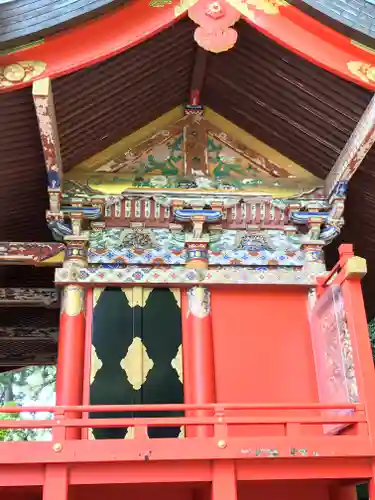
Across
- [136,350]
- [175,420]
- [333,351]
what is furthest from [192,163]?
[175,420]

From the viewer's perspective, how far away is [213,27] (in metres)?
6.20

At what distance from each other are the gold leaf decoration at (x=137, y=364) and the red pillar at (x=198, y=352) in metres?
0.44

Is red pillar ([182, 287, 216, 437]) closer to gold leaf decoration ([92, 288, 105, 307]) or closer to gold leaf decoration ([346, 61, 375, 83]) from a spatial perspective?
A: gold leaf decoration ([92, 288, 105, 307])

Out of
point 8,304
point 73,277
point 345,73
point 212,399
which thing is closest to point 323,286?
point 212,399

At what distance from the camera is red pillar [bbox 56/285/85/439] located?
6.46 meters

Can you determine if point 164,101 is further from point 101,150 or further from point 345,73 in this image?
point 345,73

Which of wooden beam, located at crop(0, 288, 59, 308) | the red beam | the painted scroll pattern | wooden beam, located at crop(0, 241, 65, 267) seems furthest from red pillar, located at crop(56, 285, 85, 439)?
the painted scroll pattern

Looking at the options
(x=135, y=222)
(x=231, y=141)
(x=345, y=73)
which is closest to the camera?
(x=345, y=73)

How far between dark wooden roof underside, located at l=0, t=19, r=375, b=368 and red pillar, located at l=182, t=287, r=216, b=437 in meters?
2.28

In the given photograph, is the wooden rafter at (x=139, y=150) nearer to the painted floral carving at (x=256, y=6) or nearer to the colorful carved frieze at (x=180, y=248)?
the colorful carved frieze at (x=180, y=248)

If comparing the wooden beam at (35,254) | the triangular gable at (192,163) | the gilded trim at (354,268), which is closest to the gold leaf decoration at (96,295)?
the wooden beam at (35,254)

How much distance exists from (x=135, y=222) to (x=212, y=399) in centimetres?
234

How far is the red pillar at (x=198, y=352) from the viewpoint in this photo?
6551 mm

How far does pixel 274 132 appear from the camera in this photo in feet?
25.4
